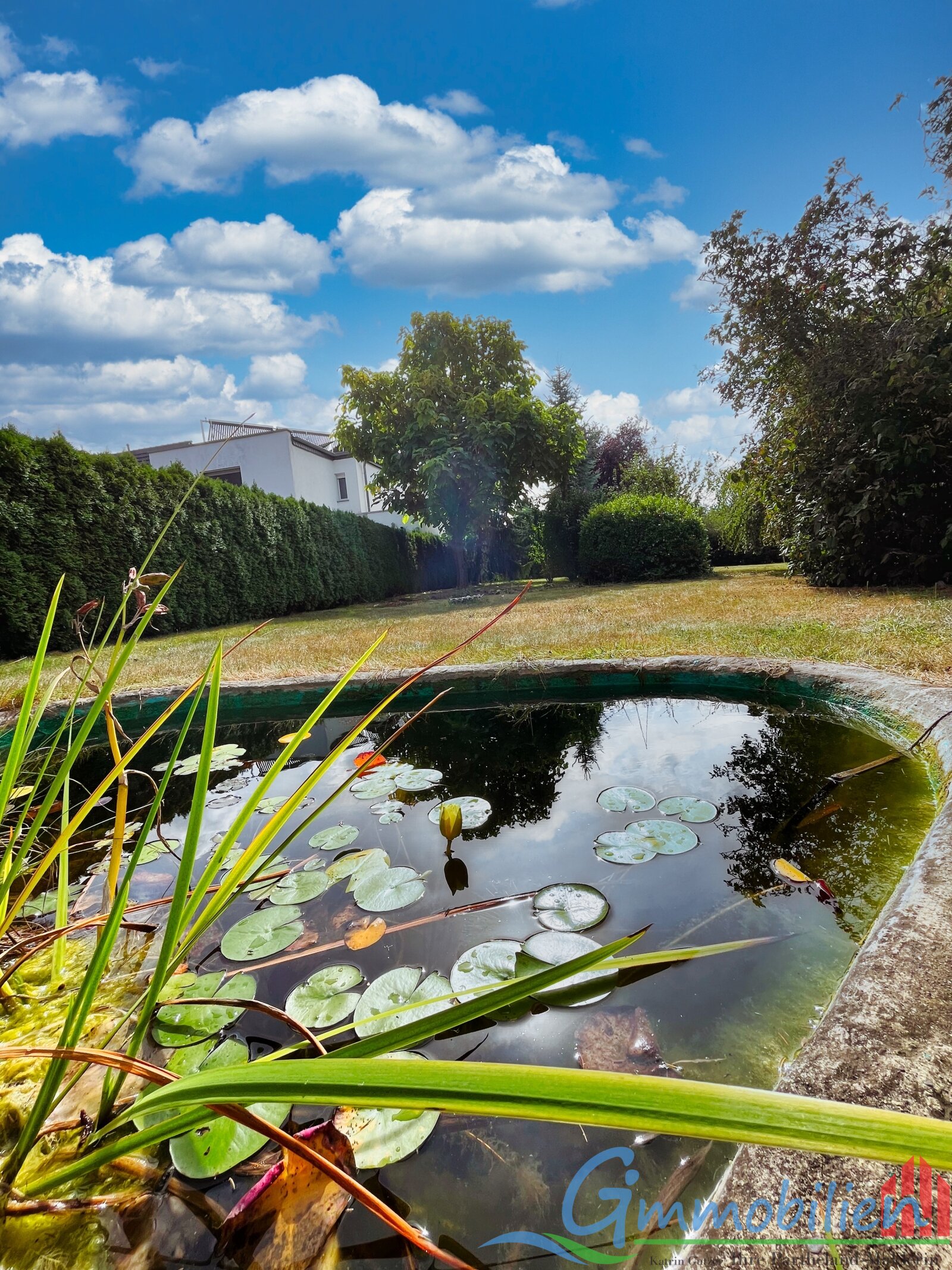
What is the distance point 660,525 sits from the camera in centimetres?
1227

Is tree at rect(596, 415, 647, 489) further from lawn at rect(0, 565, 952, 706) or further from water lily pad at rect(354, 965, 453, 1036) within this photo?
water lily pad at rect(354, 965, 453, 1036)

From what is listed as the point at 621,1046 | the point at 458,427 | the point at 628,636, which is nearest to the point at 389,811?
the point at 621,1046

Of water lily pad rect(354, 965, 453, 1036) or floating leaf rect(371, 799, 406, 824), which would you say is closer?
water lily pad rect(354, 965, 453, 1036)

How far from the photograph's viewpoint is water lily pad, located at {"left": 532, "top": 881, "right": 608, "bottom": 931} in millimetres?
1230

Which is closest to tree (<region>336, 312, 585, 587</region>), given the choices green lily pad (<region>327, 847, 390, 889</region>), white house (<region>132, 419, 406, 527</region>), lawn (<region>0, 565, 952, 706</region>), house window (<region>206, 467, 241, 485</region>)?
white house (<region>132, 419, 406, 527</region>)

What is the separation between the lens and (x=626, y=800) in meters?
1.84

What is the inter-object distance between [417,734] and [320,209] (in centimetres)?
1650

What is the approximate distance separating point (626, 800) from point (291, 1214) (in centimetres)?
136

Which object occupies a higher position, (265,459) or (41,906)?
(265,459)

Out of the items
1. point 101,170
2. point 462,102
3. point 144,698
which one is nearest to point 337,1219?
point 144,698

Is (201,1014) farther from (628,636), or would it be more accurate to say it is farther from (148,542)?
(148,542)

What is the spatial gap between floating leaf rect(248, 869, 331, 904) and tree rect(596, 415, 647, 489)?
24.5 metres

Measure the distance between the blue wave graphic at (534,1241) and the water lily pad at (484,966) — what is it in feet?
1.22

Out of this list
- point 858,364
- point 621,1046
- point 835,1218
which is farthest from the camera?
point 858,364
